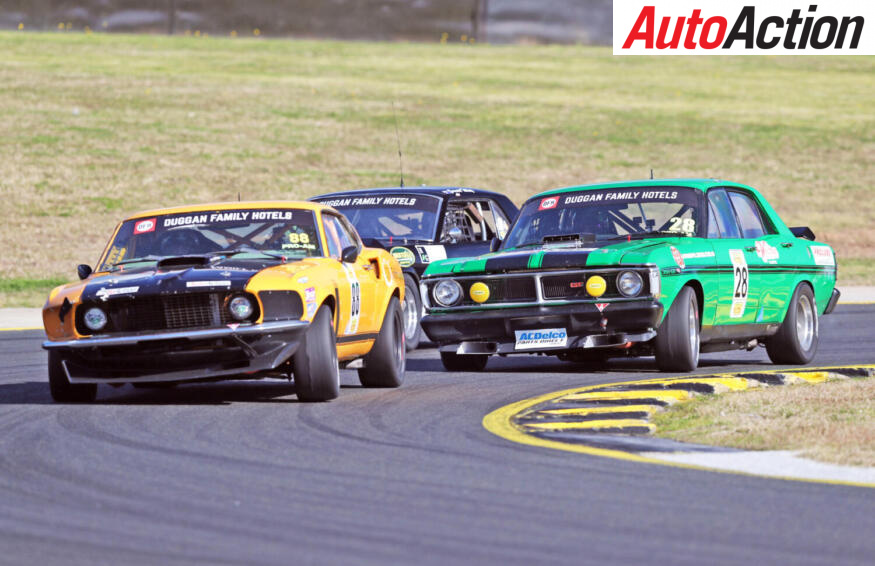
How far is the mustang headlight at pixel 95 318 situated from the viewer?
999cm

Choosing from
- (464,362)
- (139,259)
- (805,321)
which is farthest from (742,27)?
(139,259)

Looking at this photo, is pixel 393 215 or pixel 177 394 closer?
pixel 177 394

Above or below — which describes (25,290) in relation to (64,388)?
below

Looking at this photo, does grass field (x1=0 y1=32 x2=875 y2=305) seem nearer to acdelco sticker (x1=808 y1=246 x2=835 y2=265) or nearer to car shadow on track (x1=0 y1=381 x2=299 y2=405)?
car shadow on track (x1=0 y1=381 x2=299 y2=405)

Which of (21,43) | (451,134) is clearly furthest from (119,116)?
(21,43)

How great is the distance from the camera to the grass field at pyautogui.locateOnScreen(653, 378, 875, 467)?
8062mm

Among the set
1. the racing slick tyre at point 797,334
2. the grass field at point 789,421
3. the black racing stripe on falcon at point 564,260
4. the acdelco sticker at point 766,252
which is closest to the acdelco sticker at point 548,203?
the black racing stripe on falcon at point 564,260

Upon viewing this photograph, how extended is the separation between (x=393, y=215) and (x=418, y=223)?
0.92 ft

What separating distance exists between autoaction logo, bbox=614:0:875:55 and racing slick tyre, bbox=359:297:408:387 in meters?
37.6

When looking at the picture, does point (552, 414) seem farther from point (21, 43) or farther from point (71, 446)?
point (21, 43)

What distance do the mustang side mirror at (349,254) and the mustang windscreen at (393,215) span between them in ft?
15.8

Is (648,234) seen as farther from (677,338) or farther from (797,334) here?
(797,334)

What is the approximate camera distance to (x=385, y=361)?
11453 mm

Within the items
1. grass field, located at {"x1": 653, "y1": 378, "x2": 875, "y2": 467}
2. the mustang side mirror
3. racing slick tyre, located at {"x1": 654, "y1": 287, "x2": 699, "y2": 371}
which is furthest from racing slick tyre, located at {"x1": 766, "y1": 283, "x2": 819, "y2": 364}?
the mustang side mirror
